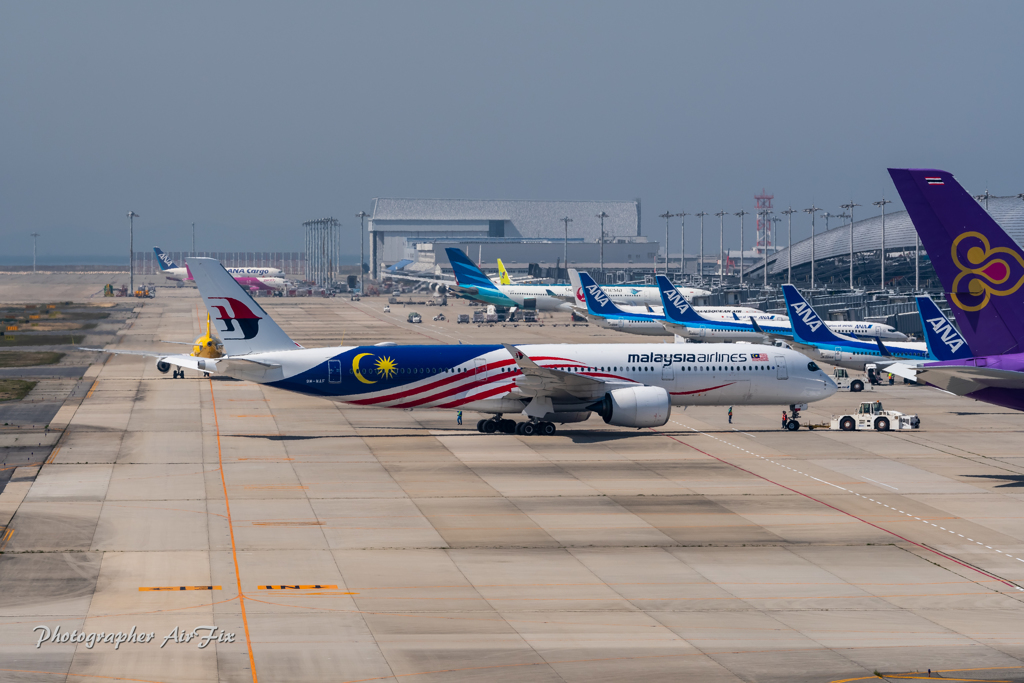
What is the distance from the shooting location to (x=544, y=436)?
2010 inches

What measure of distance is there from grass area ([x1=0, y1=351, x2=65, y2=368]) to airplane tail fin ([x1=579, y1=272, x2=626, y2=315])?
50.5 m

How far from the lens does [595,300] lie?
110188 mm

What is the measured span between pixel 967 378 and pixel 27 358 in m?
79.1

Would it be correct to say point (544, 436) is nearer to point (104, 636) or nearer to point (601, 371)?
point (601, 371)

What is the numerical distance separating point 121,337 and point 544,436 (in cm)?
7528

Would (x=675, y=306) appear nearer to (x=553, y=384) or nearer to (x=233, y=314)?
(x=553, y=384)

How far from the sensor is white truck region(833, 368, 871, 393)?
7300 centimetres

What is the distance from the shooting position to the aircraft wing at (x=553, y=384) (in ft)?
162

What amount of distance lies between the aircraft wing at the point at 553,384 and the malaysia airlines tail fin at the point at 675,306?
153ft

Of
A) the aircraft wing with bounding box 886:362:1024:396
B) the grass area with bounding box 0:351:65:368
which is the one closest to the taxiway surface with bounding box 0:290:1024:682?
the aircraft wing with bounding box 886:362:1024:396

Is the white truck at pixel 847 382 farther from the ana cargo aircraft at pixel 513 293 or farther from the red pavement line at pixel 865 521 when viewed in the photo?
the ana cargo aircraft at pixel 513 293

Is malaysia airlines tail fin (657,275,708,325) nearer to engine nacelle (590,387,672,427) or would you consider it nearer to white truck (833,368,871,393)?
white truck (833,368,871,393)

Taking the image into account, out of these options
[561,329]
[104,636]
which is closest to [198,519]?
[104,636]

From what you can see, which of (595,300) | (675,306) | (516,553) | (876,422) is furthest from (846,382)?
(516,553)
